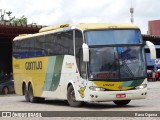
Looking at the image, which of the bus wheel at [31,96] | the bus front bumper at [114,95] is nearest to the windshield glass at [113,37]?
the bus front bumper at [114,95]

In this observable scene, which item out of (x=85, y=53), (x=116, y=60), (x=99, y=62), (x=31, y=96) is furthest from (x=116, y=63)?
(x=31, y=96)

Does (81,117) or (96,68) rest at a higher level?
(96,68)

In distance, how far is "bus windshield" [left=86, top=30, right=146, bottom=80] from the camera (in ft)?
58.6

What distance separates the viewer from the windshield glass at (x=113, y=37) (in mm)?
18188

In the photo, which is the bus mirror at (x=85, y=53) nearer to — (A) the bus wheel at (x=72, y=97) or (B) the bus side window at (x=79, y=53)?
(B) the bus side window at (x=79, y=53)

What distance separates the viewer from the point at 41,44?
22703 millimetres

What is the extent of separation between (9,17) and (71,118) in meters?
81.9

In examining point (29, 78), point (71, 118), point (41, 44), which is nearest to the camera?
point (71, 118)

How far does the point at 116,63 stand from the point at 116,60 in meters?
0.11

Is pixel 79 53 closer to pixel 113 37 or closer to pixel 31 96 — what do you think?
pixel 113 37

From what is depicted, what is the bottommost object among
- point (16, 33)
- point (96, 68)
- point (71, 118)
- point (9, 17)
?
point (71, 118)

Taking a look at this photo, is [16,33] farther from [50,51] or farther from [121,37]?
[121,37]

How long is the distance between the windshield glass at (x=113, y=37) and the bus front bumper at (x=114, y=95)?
1.75 metres

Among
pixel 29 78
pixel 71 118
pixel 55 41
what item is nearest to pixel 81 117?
pixel 71 118
